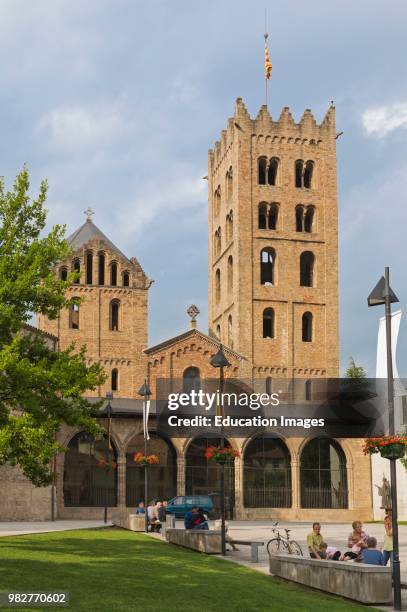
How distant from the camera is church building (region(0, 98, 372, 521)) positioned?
184ft

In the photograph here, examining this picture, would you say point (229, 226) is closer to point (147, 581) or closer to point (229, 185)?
point (229, 185)

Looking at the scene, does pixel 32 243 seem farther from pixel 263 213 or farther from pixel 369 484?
pixel 263 213

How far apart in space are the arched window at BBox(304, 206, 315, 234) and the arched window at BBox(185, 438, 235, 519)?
20.6 meters

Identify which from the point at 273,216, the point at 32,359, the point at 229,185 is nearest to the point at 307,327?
the point at 273,216

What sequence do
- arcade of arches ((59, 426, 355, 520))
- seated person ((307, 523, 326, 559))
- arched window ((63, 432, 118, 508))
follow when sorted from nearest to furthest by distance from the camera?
1. seated person ((307, 523, 326, 559))
2. arched window ((63, 432, 118, 508))
3. arcade of arches ((59, 426, 355, 520))

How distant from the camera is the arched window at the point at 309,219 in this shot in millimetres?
69688

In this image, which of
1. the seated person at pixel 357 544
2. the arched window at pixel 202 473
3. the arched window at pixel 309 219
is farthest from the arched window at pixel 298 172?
the seated person at pixel 357 544

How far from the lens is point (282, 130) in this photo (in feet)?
229

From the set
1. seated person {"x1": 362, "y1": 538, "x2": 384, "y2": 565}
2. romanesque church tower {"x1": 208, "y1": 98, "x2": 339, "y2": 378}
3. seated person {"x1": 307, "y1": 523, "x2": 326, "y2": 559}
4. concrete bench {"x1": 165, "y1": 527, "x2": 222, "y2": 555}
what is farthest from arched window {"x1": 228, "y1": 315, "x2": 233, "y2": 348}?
seated person {"x1": 362, "y1": 538, "x2": 384, "y2": 565}

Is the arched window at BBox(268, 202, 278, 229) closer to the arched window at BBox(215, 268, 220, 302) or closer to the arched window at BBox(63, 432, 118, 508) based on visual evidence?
the arched window at BBox(215, 268, 220, 302)

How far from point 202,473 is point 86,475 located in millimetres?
7462

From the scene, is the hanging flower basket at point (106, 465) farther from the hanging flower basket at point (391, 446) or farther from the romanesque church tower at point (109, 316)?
the hanging flower basket at point (391, 446)

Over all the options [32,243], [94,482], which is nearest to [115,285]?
[94,482]

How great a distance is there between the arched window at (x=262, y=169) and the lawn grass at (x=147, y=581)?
46733 mm
